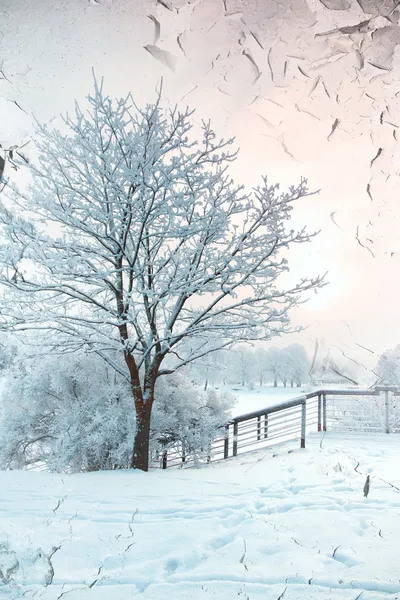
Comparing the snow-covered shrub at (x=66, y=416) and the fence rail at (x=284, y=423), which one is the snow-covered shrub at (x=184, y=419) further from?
the snow-covered shrub at (x=66, y=416)

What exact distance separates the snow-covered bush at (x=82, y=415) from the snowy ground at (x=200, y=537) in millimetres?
2317

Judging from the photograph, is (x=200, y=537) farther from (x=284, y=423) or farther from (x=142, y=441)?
(x=284, y=423)

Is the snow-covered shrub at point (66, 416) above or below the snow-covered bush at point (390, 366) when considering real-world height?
below

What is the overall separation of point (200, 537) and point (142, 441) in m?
3.64

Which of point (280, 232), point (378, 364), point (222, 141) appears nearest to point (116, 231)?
point (222, 141)

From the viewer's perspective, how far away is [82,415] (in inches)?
291

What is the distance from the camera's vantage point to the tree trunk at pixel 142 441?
616cm

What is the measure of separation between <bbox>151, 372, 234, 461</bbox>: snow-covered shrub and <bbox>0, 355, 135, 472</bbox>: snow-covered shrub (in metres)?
0.76

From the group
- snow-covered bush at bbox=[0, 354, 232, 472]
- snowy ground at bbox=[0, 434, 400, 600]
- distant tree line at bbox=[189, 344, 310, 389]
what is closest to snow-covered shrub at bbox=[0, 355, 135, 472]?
snow-covered bush at bbox=[0, 354, 232, 472]

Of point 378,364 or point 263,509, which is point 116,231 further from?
point 378,364

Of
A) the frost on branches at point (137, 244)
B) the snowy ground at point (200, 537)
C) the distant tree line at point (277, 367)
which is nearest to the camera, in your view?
the snowy ground at point (200, 537)

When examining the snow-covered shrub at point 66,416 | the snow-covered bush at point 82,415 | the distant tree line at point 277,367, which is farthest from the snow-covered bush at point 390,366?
the distant tree line at point 277,367

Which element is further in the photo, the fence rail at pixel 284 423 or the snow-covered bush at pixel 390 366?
the snow-covered bush at pixel 390 366

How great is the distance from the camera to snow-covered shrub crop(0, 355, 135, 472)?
7141mm
